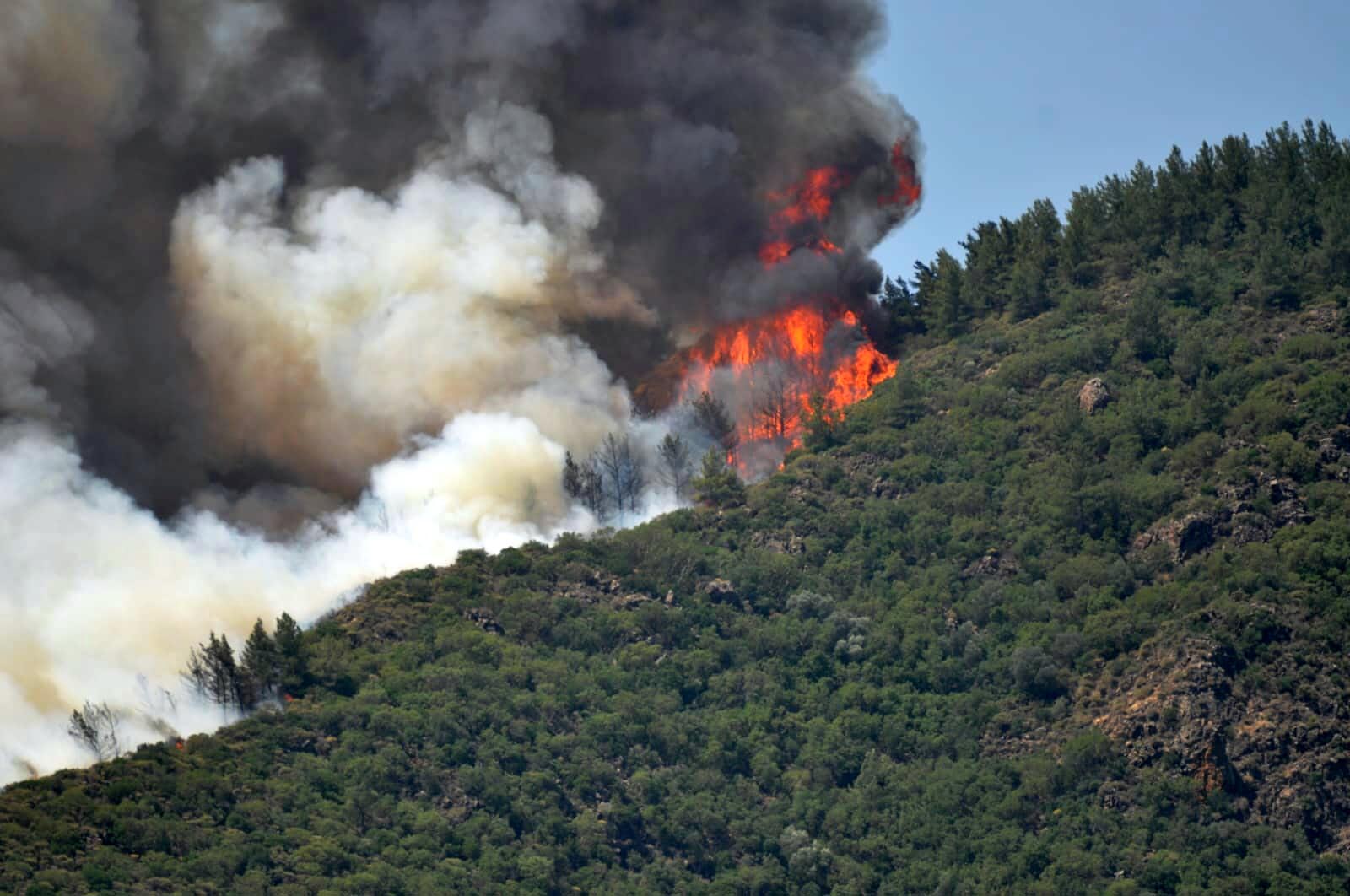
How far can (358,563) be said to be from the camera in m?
166

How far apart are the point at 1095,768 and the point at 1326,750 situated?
11.6 m

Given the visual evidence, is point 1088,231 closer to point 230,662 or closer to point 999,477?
point 999,477

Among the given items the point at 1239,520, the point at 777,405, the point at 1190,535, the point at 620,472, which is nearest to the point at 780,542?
the point at 620,472

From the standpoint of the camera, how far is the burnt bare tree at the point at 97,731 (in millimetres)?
143625

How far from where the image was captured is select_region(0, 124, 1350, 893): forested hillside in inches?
5428

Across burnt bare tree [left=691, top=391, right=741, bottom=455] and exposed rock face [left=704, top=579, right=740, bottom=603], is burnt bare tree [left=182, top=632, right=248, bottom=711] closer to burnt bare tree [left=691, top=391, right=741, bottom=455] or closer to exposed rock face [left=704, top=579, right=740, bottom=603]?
exposed rock face [left=704, top=579, right=740, bottom=603]

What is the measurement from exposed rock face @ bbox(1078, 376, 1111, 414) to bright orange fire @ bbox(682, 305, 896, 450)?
17.5m

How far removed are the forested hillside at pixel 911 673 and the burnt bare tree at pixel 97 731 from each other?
5.01 m

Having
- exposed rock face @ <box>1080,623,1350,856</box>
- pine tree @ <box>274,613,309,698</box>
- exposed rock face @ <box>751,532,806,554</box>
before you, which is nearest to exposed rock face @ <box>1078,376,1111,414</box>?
exposed rock face @ <box>751,532,806,554</box>

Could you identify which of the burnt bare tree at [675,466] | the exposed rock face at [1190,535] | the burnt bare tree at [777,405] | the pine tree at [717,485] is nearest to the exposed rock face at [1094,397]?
the exposed rock face at [1190,535]

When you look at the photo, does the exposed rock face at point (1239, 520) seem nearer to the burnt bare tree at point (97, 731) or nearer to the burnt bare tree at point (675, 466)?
the burnt bare tree at point (675, 466)

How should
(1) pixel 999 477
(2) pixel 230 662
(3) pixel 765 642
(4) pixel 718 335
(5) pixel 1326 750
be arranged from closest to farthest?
1. (5) pixel 1326 750
2. (2) pixel 230 662
3. (3) pixel 765 642
4. (1) pixel 999 477
5. (4) pixel 718 335

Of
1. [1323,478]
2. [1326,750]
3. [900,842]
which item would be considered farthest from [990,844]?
[1323,478]

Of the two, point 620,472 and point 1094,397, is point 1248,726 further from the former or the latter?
point 620,472
